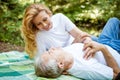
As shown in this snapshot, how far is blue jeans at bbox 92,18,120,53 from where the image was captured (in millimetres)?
2977

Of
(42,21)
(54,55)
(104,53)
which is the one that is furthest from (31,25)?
(104,53)

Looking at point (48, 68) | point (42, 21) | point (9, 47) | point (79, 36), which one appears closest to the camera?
point (48, 68)

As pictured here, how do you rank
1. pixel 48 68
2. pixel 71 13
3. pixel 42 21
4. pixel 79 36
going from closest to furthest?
pixel 48 68 < pixel 42 21 < pixel 79 36 < pixel 71 13

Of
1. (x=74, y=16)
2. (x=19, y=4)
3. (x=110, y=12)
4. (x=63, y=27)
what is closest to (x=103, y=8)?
(x=110, y=12)

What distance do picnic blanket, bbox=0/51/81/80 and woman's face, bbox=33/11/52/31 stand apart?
1.41 feet

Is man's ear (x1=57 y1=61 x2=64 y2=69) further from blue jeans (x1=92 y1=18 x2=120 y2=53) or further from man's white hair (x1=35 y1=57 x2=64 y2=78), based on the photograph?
blue jeans (x1=92 y1=18 x2=120 y2=53)

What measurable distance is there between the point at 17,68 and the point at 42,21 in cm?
57

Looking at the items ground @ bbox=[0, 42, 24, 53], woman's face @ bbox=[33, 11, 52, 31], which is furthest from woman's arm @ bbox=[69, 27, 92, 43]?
ground @ bbox=[0, 42, 24, 53]

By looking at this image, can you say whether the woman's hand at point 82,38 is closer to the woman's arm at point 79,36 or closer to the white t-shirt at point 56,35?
the woman's arm at point 79,36

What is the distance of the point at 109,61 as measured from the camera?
2604 mm

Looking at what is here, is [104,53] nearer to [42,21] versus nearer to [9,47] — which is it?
[42,21]

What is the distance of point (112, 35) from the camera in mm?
3127

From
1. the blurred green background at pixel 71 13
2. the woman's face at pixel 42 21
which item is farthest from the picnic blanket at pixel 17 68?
the blurred green background at pixel 71 13

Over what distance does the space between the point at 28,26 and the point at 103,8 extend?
10.6 ft
